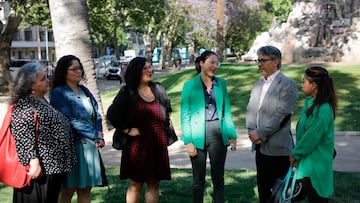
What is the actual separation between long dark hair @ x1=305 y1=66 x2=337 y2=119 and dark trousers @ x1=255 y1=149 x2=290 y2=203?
0.83 metres

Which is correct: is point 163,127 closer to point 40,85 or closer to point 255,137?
point 255,137

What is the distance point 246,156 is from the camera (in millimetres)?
9312

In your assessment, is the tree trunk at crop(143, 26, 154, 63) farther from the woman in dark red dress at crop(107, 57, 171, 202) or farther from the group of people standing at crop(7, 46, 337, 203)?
the woman in dark red dress at crop(107, 57, 171, 202)

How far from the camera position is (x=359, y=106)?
12.9m

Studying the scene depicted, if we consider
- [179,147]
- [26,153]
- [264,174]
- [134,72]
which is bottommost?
[179,147]

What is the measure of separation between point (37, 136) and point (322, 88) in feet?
7.77

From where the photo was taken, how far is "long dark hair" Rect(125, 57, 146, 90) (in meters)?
4.84

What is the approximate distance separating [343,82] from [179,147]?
21.7 feet

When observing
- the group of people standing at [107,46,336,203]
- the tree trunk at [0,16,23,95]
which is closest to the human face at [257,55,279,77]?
the group of people standing at [107,46,336,203]

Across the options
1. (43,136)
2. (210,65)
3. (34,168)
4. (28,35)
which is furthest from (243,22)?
(34,168)

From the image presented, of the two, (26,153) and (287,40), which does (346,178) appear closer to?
(26,153)

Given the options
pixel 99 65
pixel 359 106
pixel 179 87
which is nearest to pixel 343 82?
pixel 359 106

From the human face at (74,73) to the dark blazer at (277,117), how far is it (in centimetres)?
182

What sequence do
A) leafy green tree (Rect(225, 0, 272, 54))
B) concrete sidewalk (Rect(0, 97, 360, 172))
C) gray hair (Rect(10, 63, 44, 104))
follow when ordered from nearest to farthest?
1. gray hair (Rect(10, 63, 44, 104))
2. concrete sidewalk (Rect(0, 97, 360, 172))
3. leafy green tree (Rect(225, 0, 272, 54))
